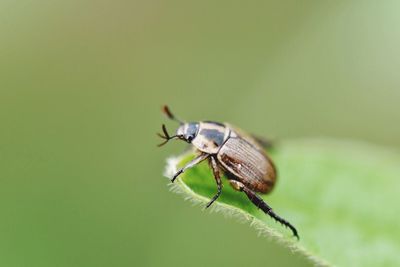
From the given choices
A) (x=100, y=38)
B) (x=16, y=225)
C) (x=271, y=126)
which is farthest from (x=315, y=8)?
(x=16, y=225)

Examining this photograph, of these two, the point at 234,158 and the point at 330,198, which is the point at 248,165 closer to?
the point at 234,158

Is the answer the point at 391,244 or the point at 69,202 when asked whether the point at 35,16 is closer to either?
the point at 69,202

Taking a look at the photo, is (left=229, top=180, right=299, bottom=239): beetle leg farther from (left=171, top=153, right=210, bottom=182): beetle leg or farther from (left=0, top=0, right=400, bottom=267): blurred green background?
(left=0, top=0, right=400, bottom=267): blurred green background

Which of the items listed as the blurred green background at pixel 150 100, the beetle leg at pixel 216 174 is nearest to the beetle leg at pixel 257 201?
the beetle leg at pixel 216 174

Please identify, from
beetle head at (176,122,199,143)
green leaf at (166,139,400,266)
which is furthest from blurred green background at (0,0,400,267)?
beetle head at (176,122,199,143)

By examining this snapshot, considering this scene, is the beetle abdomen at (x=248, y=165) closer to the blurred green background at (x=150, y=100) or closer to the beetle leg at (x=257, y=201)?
the beetle leg at (x=257, y=201)

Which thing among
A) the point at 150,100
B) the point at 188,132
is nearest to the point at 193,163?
the point at 188,132
